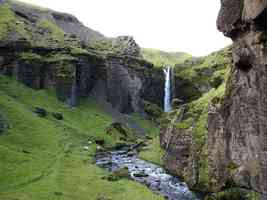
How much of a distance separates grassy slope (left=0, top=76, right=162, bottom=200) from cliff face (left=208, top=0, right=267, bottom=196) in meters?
12.7

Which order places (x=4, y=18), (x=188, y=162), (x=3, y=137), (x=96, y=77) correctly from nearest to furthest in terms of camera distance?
(x=188, y=162) < (x=3, y=137) < (x=96, y=77) < (x=4, y=18)

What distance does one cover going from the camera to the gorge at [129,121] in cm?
5119

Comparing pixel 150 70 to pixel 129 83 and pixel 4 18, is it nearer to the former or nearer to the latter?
pixel 129 83

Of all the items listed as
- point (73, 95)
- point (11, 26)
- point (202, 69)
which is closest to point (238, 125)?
point (73, 95)

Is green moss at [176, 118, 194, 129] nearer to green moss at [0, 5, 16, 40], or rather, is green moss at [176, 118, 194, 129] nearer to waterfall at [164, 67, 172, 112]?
waterfall at [164, 67, 172, 112]

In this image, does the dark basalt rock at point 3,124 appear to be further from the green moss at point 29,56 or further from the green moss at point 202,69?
the green moss at point 202,69

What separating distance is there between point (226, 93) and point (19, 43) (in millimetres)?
118131

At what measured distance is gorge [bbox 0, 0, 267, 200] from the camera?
5119 centimetres

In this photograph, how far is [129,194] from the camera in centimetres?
5778

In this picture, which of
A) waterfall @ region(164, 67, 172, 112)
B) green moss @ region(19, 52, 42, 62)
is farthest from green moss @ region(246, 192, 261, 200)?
waterfall @ region(164, 67, 172, 112)

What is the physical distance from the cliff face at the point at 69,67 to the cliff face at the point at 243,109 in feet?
328

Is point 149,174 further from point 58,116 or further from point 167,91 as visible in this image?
point 167,91

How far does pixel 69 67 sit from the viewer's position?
15550 centimetres

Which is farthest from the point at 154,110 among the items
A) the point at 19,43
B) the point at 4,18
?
the point at 4,18
